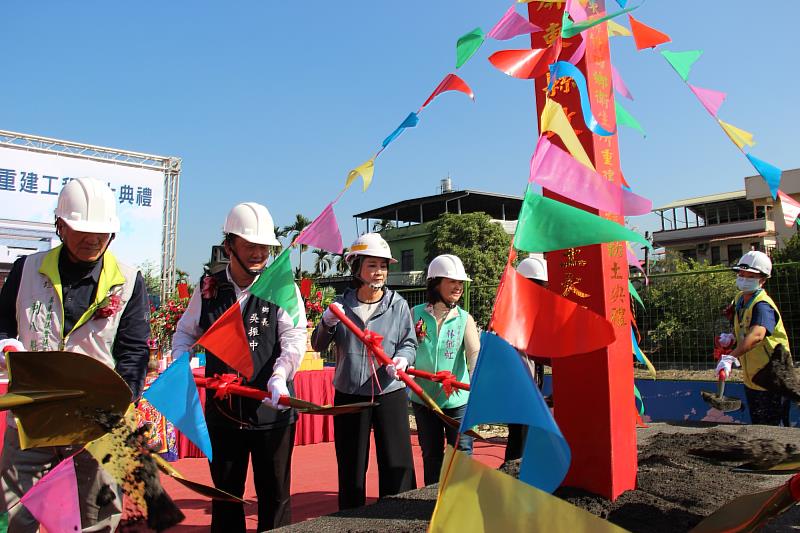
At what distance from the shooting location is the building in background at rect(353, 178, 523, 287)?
3569cm

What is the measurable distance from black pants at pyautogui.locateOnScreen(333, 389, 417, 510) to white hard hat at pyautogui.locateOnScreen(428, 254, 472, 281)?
0.93 metres

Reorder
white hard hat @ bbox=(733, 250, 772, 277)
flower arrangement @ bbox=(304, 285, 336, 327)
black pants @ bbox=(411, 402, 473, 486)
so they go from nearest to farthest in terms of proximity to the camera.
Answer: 1. black pants @ bbox=(411, 402, 473, 486)
2. white hard hat @ bbox=(733, 250, 772, 277)
3. flower arrangement @ bbox=(304, 285, 336, 327)

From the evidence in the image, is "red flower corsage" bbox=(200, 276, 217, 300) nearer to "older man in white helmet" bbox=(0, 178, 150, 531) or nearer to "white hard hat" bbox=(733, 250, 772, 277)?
"older man in white helmet" bbox=(0, 178, 150, 531)

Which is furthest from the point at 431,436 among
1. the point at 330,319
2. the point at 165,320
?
the point at 165,320

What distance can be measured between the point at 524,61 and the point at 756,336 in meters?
2.94

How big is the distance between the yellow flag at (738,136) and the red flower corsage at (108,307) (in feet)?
9.46

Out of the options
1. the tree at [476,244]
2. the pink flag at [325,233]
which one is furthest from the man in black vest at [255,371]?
the tree at [476,244]

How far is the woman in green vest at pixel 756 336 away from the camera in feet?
13.6

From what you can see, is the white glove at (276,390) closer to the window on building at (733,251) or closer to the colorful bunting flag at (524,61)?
the colorful bunting flag at (524,61)

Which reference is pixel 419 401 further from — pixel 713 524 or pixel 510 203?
pixel 510 203

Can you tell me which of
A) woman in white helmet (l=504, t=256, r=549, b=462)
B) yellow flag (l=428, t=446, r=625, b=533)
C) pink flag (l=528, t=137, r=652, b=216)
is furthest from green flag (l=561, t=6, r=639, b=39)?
woman in white helmet (l=504, t=256, r=549, b=462)

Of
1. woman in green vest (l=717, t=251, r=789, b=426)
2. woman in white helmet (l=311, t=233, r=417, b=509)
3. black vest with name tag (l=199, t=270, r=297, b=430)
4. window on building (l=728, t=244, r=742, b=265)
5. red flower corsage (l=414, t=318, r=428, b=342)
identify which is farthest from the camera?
window on building (l=728, t=244, r=742, b=265)

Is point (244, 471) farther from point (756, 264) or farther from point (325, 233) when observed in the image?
point (756, 264)

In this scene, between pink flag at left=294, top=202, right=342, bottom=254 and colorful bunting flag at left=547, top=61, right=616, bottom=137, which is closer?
colorful bunting flag at left=547, top=61, right=616, bottom=137
